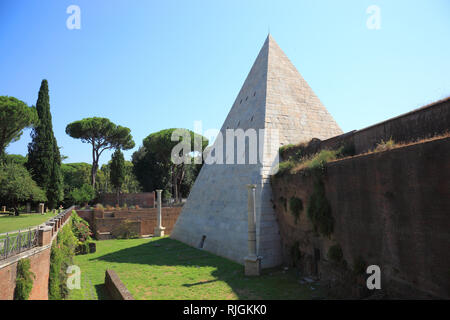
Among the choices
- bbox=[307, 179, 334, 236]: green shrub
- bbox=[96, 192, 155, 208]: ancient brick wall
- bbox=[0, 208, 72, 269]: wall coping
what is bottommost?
bbox=[96, 192, 155, 208]: ancient brick wall

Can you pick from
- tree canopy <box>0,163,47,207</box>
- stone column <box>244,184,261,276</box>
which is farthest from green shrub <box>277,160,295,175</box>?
tree canopy <box>0,163,47,207</box>

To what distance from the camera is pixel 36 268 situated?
682 centimetres

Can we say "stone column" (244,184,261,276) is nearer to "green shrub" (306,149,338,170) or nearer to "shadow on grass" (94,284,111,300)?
"green shrub" (306,149,338,170)

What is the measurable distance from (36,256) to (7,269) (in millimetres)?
1394

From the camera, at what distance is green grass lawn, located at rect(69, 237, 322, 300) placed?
811 centimetres

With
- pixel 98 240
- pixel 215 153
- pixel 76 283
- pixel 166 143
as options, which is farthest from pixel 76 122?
pixel 76 283

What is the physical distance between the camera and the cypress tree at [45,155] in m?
26.5

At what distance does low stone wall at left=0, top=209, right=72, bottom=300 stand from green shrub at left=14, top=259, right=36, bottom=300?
82 millimetres

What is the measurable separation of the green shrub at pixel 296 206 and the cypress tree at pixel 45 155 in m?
25.2

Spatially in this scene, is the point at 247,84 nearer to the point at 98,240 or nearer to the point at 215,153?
the point at 215,153

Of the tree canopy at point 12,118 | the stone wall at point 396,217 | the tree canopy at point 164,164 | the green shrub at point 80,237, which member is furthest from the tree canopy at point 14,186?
the stone wall at point 396,217

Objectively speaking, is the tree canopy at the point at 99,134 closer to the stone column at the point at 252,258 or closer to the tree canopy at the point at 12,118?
the tree canopy at the point at 12,118

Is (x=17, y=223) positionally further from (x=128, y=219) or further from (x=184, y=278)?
(x=184, y=278)
